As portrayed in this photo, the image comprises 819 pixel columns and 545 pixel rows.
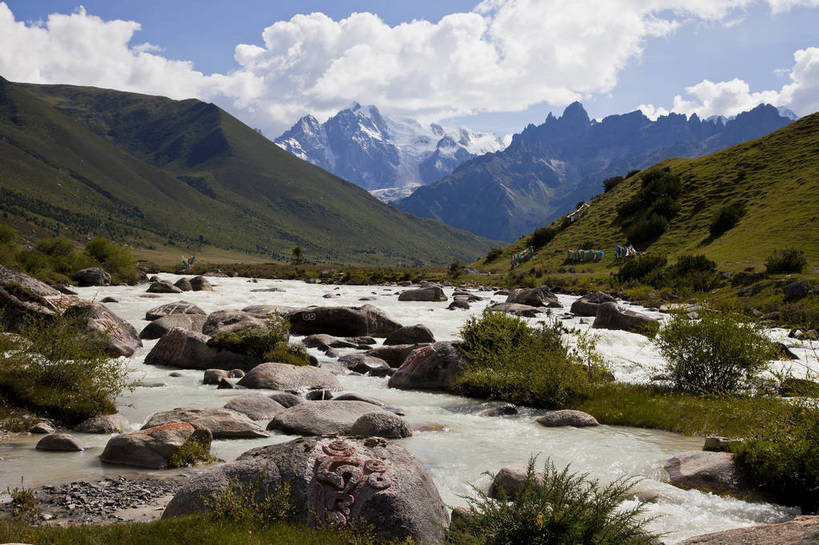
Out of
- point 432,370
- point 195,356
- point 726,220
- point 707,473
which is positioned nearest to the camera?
point 707,473

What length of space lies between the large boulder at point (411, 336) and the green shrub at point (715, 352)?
12753 millimetres

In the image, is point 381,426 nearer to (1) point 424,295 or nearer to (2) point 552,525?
(2) point 552,525

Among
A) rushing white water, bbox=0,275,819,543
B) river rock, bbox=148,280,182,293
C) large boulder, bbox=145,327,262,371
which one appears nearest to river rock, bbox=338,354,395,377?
rushing white water, bbox=0,275,819,543

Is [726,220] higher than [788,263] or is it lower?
higher

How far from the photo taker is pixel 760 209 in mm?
67938

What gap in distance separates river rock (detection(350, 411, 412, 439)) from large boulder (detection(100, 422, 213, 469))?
376cm

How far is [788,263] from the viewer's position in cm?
4328

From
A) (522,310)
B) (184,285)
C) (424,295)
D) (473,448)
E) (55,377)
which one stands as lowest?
(473,448)

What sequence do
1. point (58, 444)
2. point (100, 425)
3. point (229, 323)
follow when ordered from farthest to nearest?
point (229, 323) < point (100, 425) < point (58, 444)

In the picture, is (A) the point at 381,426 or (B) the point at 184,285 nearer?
(A) the point at 381,426

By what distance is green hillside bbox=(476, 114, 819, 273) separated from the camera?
56.1 m

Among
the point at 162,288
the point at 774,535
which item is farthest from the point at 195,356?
the point at 162,288

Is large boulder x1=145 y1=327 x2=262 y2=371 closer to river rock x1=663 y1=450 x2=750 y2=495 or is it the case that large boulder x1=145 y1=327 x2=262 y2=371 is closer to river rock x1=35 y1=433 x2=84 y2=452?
river rock x1=35 y1=433 x2=84 y2=452

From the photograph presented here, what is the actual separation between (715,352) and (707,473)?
7848 mm
